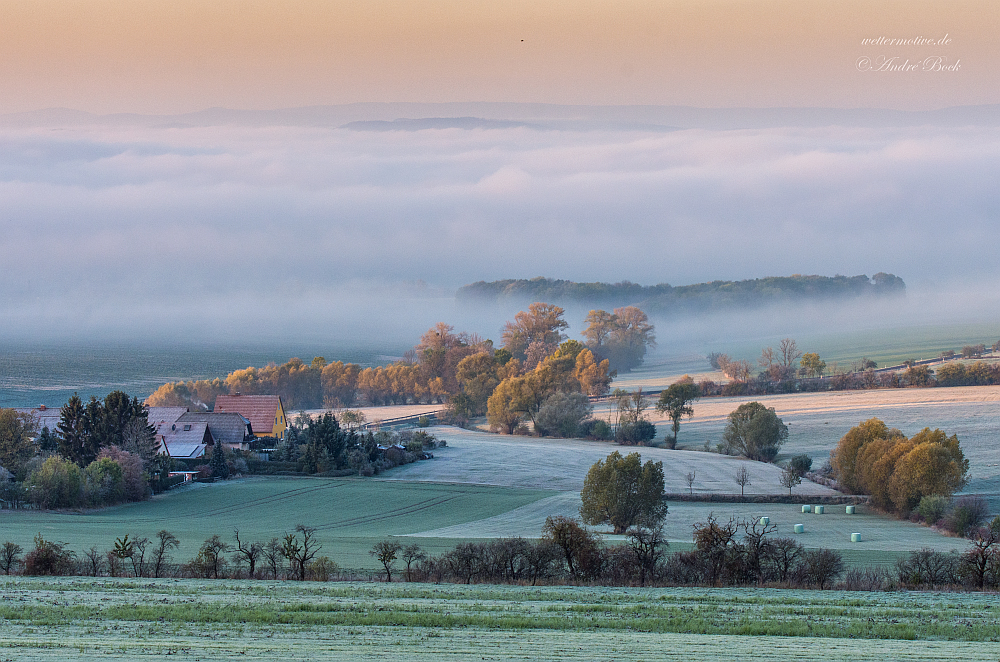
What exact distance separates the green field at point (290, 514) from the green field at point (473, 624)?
9523 mm

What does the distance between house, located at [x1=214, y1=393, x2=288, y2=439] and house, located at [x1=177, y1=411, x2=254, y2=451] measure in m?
4.82

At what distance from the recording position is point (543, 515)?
47.1 m

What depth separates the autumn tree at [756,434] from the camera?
67.3 m

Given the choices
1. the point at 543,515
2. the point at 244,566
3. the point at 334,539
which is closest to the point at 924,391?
the point at 543,515

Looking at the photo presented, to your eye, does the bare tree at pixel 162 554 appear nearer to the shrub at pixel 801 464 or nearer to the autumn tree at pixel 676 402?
the shrub at pixel 801 464

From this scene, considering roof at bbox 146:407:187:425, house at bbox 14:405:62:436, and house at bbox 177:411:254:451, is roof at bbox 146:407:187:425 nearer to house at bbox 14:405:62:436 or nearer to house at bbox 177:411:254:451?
house at bbox 177:411:254:451

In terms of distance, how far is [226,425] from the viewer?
6500 centimetres

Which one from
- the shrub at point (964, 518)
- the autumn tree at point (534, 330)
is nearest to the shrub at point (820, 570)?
Result: the shrub at point (964, 518)

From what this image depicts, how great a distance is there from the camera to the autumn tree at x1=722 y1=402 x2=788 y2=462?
6731 cm

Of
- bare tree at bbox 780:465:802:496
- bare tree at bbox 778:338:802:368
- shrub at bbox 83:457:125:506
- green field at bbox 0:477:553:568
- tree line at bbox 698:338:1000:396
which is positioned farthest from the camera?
bare tree at bbox 778:338:802:368

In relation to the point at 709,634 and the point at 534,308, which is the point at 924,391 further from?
the point at 709,634

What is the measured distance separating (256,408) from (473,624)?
2222 inches

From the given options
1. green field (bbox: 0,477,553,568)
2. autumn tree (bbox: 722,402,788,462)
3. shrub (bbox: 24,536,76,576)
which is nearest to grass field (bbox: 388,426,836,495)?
autumn tree (bbox: 722,402,788,462)

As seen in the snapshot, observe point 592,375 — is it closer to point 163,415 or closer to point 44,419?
point 163,415
